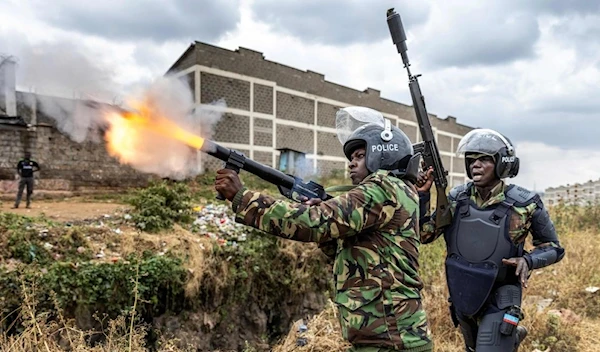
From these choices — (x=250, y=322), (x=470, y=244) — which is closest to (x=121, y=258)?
(x=250, y=322)

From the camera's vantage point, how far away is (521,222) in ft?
8.73

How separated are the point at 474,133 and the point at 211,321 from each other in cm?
589

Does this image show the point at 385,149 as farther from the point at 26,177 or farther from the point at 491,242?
the point at 26,177

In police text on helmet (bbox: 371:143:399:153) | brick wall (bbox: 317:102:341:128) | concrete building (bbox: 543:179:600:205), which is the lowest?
concrete building (bbox: 543:179:600:205)

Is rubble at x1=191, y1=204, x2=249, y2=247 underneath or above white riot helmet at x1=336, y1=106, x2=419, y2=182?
underneath

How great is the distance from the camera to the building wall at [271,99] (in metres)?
16.1

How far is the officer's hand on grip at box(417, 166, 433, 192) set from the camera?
9.38 feet

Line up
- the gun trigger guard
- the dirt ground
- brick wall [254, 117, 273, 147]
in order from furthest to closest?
brick wall [254, 117, 273, 147] → the dirt ground → the gun trigger guard

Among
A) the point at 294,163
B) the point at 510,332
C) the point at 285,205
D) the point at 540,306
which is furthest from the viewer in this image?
the point at 294,163

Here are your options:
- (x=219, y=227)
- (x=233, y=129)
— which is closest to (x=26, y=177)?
(x=219, y=227)

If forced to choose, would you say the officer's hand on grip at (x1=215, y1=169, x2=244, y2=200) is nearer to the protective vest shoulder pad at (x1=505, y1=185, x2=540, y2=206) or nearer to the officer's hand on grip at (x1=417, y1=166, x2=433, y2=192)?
the officer's hand on grip at (x1=417, y1=166, x2=433, y2=192)

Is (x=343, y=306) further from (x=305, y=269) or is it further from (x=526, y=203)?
(x=305, y=269)

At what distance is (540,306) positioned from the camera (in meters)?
4.98

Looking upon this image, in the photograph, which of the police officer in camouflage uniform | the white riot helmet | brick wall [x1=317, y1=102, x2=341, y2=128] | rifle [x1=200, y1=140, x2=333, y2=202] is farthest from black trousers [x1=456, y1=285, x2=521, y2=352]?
brick wall [x1=317, y1=102, x2=341, y2=128]
